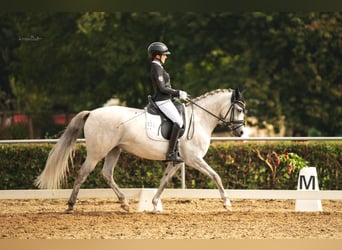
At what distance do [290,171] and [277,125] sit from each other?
1311cm

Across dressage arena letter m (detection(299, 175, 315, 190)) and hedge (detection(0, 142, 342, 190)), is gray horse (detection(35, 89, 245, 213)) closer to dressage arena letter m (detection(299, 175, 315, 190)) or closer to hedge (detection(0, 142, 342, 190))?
dressage arena letter m (detection(299, 175, 315, 190))

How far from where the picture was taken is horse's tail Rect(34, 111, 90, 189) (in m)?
11.0

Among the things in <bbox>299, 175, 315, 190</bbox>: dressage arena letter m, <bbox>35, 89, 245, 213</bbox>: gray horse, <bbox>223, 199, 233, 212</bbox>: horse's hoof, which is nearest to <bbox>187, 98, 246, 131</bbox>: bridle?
<bbox>35, 89, 245, 213</bbox>: gray horse

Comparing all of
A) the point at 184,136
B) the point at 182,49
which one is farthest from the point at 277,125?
the point at 184,136

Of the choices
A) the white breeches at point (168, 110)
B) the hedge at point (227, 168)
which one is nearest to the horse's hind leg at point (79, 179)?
the white breeches at point (168, 110)

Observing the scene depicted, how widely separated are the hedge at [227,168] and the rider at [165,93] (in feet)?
9.49

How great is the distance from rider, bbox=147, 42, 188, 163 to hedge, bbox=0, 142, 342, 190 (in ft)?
9.49

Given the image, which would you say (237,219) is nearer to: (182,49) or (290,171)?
(290,171)

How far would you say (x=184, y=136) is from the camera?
441 inches

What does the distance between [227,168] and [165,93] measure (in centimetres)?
345

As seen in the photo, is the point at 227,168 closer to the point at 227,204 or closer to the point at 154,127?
the point at 227,204

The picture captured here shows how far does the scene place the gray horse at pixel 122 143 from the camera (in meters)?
11.0

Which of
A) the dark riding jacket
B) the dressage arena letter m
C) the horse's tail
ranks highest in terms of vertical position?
the dark riding jacket

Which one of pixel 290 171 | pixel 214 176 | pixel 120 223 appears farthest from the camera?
pixel 290 171
